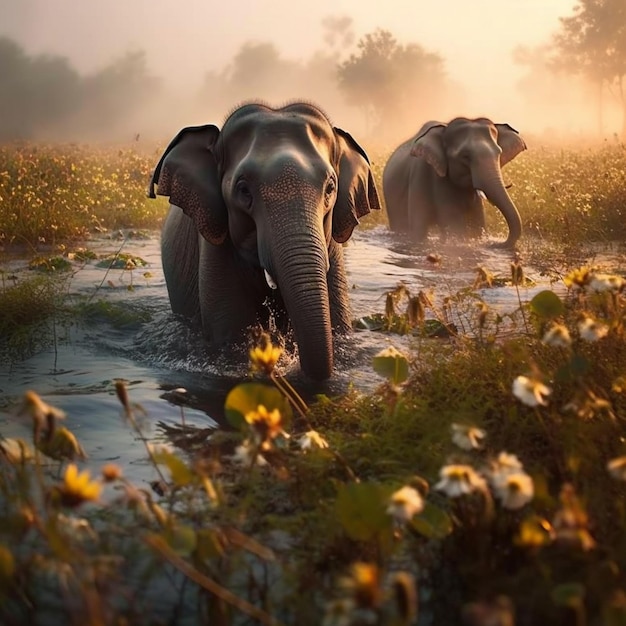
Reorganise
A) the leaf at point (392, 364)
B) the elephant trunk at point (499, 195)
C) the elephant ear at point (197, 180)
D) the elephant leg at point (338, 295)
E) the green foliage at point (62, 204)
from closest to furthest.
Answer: the leaf at point (392, 364), the elephant ear at point (197, 180), the elephant leg at point (338, 295), the green foliage at point (62, 204), the elephant trunk at point (499, 195)

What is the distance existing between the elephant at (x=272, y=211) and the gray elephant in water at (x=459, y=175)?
591 centimetres

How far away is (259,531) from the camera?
313 cm

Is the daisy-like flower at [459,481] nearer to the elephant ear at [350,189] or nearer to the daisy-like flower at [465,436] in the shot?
the daisy-like flower at [465,436]

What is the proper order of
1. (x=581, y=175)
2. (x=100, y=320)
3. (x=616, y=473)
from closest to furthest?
(x=616, y=473) → (x=100, y=320) → (x=581, y=175)

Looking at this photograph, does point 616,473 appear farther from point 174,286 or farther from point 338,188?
point 174,286

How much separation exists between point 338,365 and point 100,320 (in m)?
2.67

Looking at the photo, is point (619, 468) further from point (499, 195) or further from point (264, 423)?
point (499, 195)

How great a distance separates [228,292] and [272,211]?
127 cm

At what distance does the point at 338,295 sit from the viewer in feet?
21.7

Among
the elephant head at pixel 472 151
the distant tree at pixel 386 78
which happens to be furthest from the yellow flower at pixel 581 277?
the distant tree at pixel 386 78

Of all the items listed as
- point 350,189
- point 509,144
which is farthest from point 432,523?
point 509,144

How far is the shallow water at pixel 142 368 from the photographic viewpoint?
15.1ft

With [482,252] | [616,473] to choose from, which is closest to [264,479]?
[616,473]

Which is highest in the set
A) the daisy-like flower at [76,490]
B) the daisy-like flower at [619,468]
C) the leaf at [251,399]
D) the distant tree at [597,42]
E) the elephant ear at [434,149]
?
the distant tree at [597,42]
